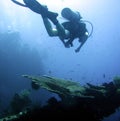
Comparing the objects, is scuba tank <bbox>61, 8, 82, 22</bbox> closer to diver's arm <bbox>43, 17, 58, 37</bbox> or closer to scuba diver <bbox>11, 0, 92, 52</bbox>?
scuba diver <bbox>11, 0, 92, 52</bbox>

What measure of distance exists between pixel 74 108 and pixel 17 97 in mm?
16836

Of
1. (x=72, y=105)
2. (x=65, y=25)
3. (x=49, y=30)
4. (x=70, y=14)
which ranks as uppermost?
(x=70, y=14)

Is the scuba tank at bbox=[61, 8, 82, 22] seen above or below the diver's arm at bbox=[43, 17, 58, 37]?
above

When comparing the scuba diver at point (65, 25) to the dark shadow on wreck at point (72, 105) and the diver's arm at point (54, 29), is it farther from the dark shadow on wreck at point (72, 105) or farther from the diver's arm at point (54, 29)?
the dark shadow on wreck at point (72, 105)

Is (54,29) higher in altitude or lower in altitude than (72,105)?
higher

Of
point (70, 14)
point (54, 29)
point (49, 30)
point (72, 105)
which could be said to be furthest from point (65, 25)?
point (72, 105)

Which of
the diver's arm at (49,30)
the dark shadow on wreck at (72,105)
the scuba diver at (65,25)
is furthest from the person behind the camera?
the diver's arm at (49,30)

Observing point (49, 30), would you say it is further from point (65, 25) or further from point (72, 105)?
point (72, 105)

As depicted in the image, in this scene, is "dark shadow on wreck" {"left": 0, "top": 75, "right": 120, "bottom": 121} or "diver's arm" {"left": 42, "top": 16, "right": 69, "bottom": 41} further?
"diver's arm" {"left": 42, "top": 16, "right": 69, "bottom": 41}

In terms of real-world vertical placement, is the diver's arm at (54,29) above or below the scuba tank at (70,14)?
below

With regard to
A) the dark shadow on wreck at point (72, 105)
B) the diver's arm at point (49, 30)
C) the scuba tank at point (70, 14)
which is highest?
the scuba tank at point (70, 14)

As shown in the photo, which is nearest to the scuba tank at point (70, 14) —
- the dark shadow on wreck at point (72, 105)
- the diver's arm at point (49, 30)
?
the diver's arm at point (49, 30)

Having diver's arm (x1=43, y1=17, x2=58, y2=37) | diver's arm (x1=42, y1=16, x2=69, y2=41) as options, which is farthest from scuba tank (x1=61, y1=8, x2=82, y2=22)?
diver's arm (x1=43, y1=17, x2=58, y2=37)

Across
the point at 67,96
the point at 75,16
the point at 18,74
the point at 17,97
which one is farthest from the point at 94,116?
the point at 18,74
